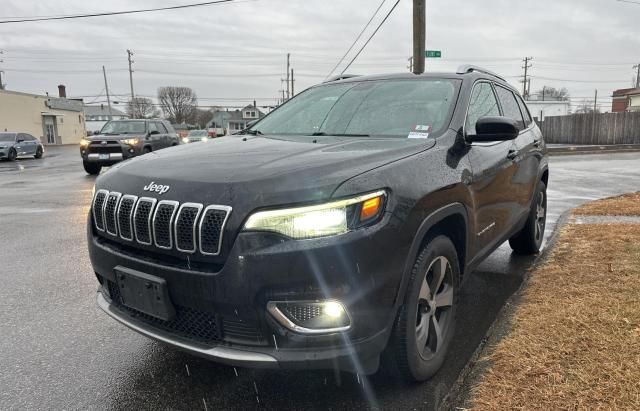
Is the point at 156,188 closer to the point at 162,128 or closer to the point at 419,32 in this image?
the point at 419,32

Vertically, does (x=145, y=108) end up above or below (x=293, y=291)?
above

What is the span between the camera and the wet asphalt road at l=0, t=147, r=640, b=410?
2.59 meters

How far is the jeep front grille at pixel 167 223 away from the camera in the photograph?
2.17 metres

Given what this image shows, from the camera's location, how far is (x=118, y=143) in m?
15.1

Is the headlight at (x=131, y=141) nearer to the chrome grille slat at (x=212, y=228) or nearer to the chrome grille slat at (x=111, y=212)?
the chrome grille slat at (x=111, y=212)

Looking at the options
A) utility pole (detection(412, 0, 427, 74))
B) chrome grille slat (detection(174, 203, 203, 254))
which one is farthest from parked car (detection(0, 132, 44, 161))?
chrome grille slat (detection(174, 203, 203, 254))

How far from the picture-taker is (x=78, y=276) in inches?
189

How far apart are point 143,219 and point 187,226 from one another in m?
0.32

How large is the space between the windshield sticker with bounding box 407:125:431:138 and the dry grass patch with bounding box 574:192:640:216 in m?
4.98

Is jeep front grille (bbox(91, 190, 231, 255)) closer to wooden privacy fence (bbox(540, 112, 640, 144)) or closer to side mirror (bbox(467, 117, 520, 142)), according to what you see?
side mirror (bbox(467, 117, 520, 142))

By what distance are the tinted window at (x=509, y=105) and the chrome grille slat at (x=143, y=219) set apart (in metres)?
3.27

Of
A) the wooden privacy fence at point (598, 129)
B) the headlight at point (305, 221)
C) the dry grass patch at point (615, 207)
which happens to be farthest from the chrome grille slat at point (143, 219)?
the wooden privacy fence at point (598, 129)

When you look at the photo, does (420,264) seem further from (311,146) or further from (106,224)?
(106,224)

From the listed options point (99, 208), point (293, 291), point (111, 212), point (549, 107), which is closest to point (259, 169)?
point (293, 291)
